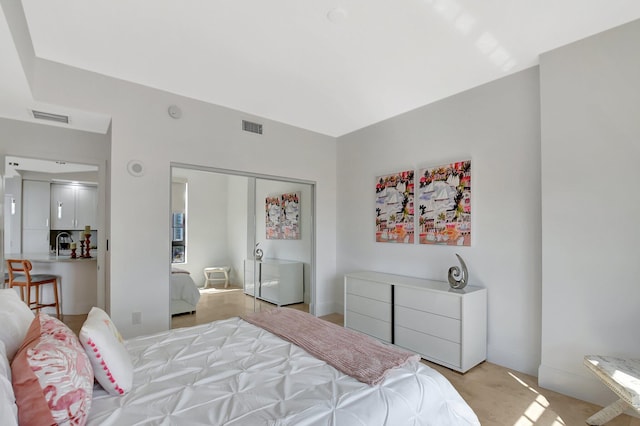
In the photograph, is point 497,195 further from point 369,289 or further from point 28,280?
point 28,280

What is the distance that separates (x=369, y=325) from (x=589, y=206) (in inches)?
92.4

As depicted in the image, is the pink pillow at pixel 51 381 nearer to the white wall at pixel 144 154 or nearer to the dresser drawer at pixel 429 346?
the white wall at pixel 144 154

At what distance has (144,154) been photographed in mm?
3152

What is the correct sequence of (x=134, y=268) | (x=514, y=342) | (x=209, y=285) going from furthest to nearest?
(x=209, y=285)
(x=134, y=268)
(x=514, y=342)

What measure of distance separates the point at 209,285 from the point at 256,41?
2.68 meters

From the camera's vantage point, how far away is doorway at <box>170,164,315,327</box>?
350cm

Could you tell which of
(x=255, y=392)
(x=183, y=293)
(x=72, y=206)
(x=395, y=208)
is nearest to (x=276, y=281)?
(x=183, y=293)

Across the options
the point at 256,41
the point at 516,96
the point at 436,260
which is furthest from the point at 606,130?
the point at 256,41

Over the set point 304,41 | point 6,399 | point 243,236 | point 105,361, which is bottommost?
point 105,361

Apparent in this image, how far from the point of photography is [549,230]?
2.50 metres

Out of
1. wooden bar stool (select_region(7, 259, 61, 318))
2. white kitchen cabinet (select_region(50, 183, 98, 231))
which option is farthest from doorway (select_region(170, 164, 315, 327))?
white kitchen cabinet (select_region(50, 183, 98, 231))

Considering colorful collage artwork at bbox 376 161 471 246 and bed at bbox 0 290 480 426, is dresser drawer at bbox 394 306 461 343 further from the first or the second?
bed at bbox 0 290 480 426

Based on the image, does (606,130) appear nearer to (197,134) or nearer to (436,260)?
(436,260)

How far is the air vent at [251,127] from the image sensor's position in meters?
3.88
